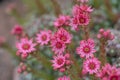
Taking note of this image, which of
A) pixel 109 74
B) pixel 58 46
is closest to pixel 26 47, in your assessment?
pixel 58 46

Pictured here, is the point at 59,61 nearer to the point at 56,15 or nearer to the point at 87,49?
the point at 87,49

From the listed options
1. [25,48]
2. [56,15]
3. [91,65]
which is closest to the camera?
[91,65]

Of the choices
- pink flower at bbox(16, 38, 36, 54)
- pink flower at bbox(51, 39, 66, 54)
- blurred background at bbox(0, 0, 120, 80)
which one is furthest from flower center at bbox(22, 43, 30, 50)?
blurred background at bbox(0, 0, 120, 80)

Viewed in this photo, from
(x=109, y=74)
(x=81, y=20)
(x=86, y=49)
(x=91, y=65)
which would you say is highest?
(x=81, y=20)

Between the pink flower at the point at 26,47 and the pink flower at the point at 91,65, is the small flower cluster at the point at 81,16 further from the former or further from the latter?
the pink flower at the point at 26,47

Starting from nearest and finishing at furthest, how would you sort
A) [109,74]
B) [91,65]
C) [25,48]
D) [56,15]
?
[109,74] < [91,65] < [25,48] < [56,15]

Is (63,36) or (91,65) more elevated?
(63,36)

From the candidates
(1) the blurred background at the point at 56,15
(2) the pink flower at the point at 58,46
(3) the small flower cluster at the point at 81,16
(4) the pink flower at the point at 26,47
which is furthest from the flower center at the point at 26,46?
(1) the blurred background at the point at 56,15

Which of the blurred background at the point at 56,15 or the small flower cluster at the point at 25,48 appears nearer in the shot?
the small flower cluster at the point at 25,48

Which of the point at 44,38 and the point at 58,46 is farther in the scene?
the point at 44,38

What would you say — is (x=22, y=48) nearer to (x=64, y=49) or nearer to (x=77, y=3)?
(x=64, y=49)
